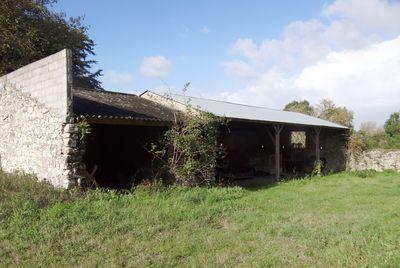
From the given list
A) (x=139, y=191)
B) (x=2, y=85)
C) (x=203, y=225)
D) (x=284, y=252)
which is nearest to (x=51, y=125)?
(x=139, y=191)

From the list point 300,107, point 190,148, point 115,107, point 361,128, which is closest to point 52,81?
point 115,107

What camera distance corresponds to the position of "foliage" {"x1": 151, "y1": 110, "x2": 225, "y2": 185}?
10984mm

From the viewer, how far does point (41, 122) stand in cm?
971

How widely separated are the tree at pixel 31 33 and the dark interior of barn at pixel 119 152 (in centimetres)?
639

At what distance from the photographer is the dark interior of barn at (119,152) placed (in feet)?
40.7

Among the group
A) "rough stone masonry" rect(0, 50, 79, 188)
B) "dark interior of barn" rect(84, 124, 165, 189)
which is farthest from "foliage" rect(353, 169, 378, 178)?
"rough stone masonry" rect(0, 50, 79, 188)

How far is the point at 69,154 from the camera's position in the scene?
347 inches

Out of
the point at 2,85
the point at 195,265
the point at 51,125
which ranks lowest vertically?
the point at 195,265

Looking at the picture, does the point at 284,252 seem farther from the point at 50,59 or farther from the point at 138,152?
the point at 138,152

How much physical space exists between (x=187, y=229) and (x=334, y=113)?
31339mm

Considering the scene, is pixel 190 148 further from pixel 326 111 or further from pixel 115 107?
pixel 326 111

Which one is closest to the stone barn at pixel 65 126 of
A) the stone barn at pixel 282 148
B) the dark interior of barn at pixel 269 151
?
the stone barn at pixel 282 148

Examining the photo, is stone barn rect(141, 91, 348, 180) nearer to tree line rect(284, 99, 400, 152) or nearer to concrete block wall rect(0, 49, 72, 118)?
tree line rect(284, 99, 400, 152)

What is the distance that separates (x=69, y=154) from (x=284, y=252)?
5331 millimetres
